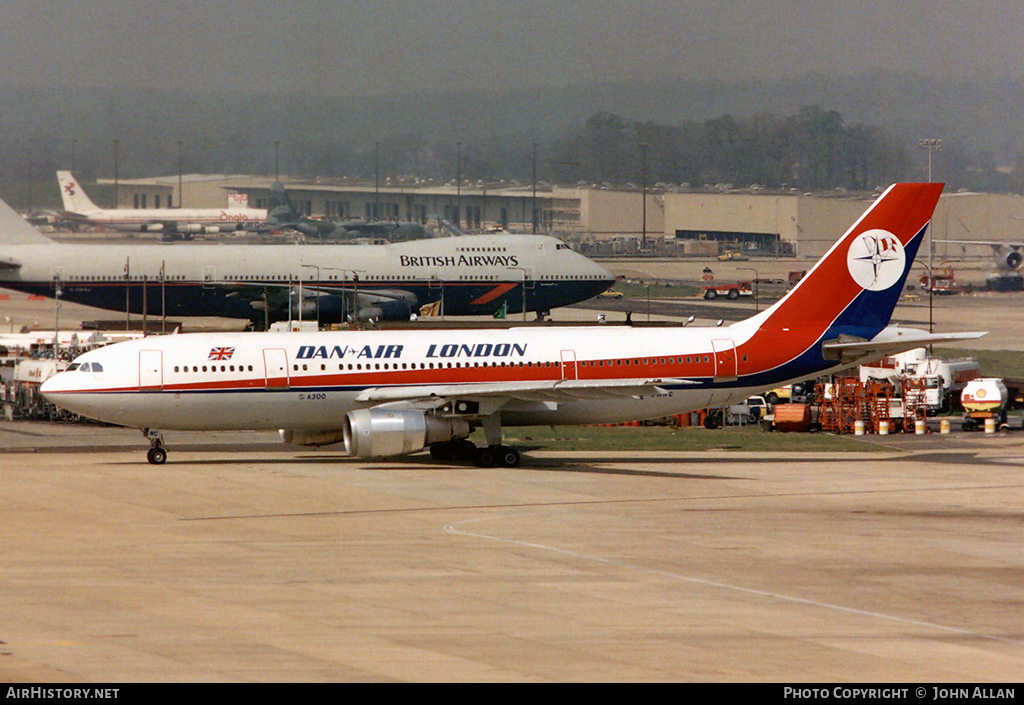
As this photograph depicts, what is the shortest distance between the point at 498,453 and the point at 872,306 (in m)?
14.3

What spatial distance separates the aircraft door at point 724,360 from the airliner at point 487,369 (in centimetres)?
3

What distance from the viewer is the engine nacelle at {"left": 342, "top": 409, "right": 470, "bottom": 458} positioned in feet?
Result: 131

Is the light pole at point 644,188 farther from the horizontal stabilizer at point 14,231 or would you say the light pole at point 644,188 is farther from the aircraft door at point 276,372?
the aircraft door at point 276,372

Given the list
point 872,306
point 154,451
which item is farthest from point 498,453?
point 872,306

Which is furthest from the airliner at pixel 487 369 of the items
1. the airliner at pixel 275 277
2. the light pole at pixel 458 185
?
the light pole at pixel 458 185

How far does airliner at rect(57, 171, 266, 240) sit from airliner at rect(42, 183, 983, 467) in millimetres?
111684

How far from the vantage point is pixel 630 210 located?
14975 cm

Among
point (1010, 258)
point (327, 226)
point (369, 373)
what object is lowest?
point (369, 373)

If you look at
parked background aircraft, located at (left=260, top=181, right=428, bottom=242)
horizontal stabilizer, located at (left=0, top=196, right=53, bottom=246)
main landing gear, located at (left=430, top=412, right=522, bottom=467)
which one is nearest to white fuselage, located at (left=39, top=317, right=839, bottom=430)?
main landing gear, located at (left=430, top=412, right=522, bottom=467)

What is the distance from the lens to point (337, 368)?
42031 millimetres

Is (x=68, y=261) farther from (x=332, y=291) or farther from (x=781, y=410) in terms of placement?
(x=781, y=410)

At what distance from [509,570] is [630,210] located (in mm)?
126253

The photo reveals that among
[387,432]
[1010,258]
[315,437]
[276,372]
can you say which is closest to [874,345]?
[387,432]

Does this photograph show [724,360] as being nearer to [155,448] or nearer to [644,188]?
[155,448]
